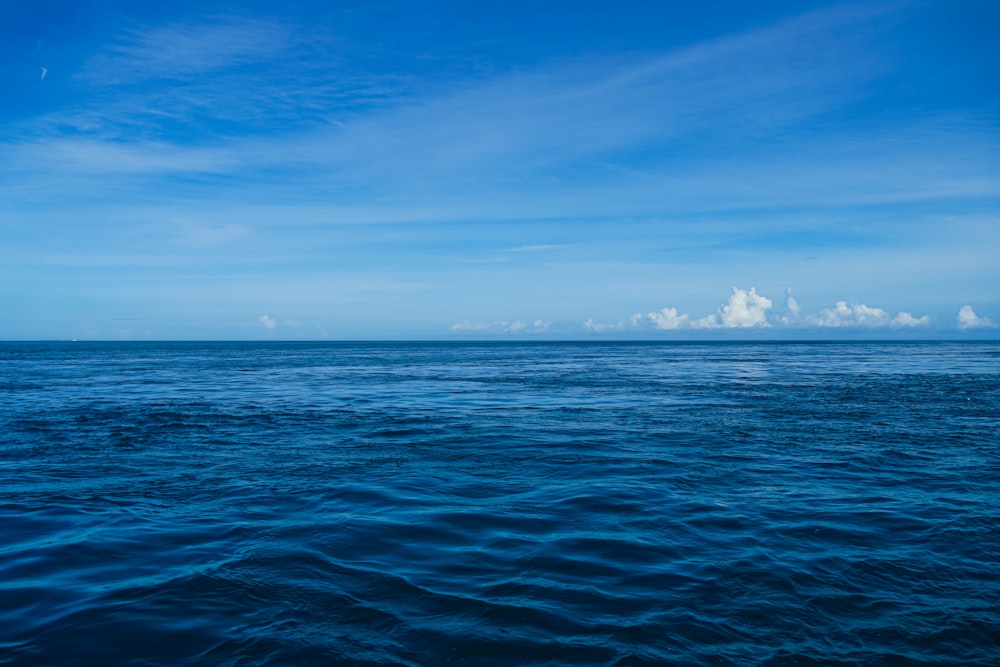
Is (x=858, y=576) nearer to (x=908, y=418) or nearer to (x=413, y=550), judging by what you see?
(x=413, y=550)

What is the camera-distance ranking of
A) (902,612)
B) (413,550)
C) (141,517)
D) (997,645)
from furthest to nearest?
(141,517) → (413,550) → (902,612) → (997,645)

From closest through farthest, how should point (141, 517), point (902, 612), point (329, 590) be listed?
point (902, 612) < point (329, 590) < point (141, 517)

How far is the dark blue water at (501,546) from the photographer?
6848mm

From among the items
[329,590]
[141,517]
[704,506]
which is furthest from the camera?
[704,506]

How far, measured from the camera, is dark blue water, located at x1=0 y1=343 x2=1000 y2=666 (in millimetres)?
6848

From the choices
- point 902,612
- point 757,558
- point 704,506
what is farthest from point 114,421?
point 902,612

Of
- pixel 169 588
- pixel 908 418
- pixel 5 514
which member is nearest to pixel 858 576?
pixel 169 588

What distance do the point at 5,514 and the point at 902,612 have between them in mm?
14057

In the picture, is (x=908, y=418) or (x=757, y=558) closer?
(x=757, y=558)

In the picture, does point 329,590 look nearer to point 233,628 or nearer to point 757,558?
point 233,628

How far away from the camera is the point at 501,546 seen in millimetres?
9852

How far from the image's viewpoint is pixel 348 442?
19.2 meters

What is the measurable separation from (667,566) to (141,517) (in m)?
8.87

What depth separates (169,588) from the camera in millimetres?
8141
